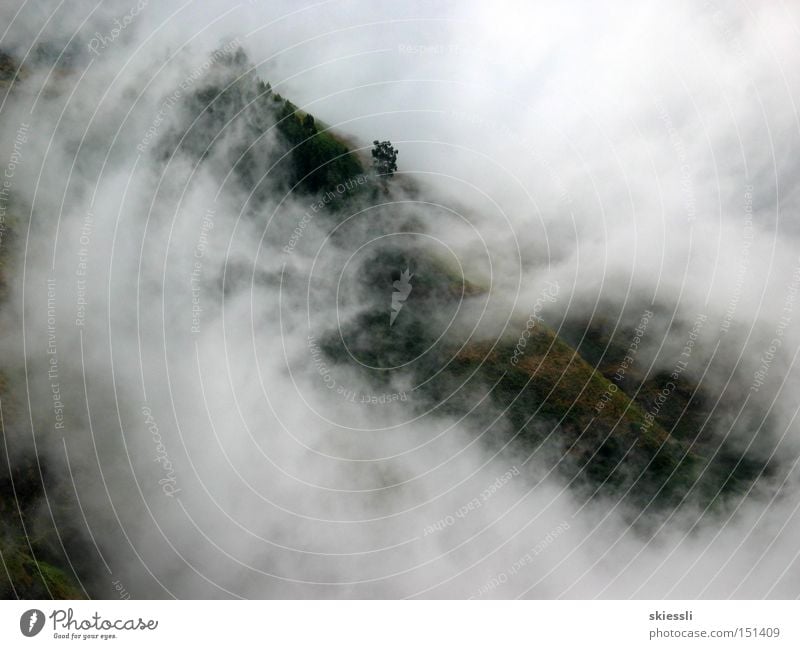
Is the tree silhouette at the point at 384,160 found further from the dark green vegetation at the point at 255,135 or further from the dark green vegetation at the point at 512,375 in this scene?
the dark green vegetation at the point at 512,375

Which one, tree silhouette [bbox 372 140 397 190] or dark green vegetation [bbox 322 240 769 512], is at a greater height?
tree silhouette [bbox 372 140 397 190]

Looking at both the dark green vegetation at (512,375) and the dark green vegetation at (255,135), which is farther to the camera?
the dark green vegetation at (512,375)

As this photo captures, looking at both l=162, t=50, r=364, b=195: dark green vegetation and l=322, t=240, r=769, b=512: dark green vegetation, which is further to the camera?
l=322, t=240, r=769, b=512: dark green vegetation

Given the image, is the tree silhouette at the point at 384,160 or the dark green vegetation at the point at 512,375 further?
the dark green vegetation at the point at 512,375

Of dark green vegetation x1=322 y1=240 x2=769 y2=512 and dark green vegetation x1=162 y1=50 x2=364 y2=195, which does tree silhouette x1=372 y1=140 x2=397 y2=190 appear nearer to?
dark green vegetation x1=162 y1=50 x2=364 y2=195

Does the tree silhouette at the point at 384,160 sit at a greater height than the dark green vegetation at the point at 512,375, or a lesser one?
greater

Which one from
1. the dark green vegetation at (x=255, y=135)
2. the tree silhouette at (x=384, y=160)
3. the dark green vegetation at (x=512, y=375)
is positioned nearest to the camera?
the dark green vegetation at (x=255, y=135)

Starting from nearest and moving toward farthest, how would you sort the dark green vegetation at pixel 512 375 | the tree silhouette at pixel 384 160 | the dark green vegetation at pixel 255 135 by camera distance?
the dark green vegetation at pixel 255 135 → the tree silhouette at pixel 384 160 → the dark green vegetation at pixel 512 375

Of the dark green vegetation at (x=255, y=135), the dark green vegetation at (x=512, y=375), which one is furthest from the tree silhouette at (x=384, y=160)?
the dark green vegetation at (x=512, y=375)

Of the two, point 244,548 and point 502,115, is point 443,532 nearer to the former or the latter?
point 244,548

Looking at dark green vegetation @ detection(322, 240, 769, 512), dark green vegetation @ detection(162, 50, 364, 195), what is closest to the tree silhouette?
dark green vegetation @ detection(162, 50, 364, 195)

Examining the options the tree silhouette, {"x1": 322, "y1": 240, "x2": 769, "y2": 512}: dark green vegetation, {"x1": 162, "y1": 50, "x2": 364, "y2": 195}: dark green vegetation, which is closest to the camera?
{"x1": 162, "y1": 50, "x2": 364, "y2": 195}: dark green vegetation
